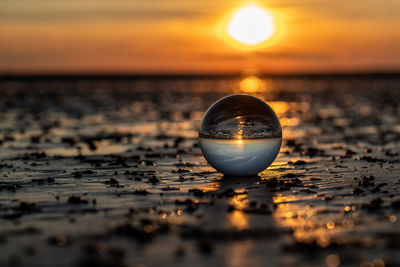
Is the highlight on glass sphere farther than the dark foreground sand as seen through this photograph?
Yes

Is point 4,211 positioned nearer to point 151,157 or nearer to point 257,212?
point 257,212

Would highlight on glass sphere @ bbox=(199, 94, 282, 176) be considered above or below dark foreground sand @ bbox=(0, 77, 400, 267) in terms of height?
above

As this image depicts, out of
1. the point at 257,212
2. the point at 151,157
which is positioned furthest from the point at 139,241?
the point at 151,157

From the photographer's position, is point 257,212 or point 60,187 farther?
point 60,187

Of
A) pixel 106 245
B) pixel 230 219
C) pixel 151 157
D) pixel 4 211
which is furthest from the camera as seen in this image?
pixel 151 157

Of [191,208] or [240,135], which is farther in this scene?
[240,135]

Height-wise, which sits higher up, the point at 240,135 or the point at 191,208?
the point at 240,135

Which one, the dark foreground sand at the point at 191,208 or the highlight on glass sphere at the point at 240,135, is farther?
the highlight on glass sphere at the point at 240,135

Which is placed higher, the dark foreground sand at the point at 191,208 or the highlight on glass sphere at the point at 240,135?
the highlight on glass sphere at the point at 240,135
